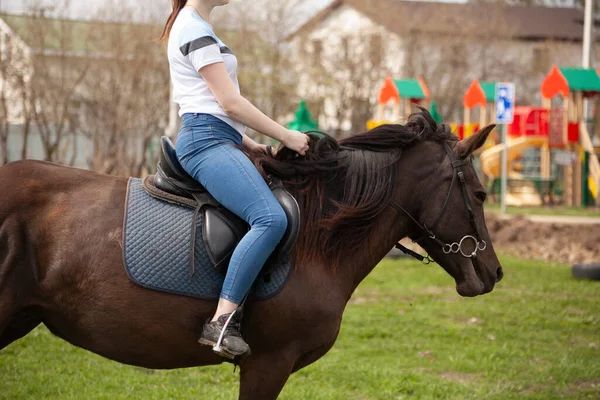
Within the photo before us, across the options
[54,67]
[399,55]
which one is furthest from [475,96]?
[54,67]

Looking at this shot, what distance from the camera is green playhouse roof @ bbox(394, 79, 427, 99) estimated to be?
25469mm

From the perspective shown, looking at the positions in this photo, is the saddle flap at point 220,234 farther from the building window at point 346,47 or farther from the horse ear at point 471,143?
the building window at point 346,47

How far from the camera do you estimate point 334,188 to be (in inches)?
157

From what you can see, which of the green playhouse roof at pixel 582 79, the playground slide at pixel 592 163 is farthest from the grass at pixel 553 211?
the green playhouse roof at pixel 582 79

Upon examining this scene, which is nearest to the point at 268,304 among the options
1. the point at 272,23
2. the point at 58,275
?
the point at 58,275

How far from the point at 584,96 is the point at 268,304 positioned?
22189mm

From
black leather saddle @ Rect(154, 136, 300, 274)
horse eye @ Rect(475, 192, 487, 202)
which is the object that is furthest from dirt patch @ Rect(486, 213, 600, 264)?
black leather saddle @ Rect(154, 136, 300, 274)

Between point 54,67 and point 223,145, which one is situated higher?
point 54,67

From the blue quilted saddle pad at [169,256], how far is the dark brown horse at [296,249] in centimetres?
5

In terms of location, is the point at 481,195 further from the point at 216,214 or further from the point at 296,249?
the point at 216,214

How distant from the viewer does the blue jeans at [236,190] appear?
3637mm

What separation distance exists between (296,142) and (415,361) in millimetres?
3817

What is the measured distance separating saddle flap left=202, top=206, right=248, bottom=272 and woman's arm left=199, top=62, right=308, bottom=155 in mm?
454

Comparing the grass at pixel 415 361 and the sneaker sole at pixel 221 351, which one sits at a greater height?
the sneaker sole at pixel 221 351
